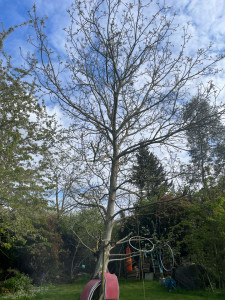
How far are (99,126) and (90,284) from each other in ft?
10.9

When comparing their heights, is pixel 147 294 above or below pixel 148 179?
below

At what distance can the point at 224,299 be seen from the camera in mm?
7559

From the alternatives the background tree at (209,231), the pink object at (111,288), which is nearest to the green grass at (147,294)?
the background tree at (209,231)

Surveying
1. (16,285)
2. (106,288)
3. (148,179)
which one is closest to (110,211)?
(148,179)

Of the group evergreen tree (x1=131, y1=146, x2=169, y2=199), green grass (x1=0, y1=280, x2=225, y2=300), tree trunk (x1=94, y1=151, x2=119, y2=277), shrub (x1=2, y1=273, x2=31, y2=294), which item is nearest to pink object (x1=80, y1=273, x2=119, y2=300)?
tree trunk (x1=94, y1=151, x2=119, y2=277)

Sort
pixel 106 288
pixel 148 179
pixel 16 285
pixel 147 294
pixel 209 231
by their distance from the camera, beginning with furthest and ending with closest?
1. pixel 16 285
2. pixel 147 294
3. pixel 209 231
4. pixel 106 288
5. pixel 148 179

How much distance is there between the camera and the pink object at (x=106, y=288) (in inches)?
236

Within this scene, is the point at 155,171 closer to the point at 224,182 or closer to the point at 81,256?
the point at 224,182

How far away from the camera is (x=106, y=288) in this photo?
243 inches

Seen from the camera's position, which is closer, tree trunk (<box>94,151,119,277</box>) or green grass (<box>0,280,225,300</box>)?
tree trunk (<box>94,151,119,277</box>)

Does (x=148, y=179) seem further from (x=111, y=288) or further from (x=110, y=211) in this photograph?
(x=111, y=288)

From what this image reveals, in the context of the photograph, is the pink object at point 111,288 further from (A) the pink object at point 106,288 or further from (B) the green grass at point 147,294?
(B) the green grass at point 147,294

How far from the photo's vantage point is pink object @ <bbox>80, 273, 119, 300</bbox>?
6.00m

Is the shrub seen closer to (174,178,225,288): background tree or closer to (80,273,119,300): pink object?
(80,273,119,300): pink object
